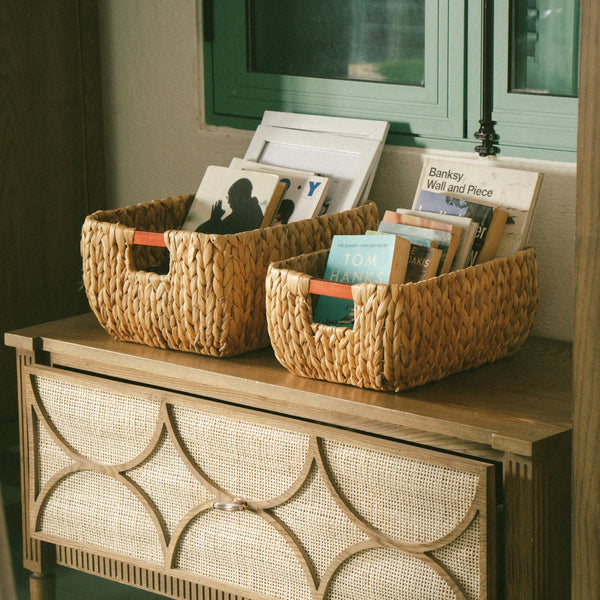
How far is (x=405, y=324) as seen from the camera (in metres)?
1.28

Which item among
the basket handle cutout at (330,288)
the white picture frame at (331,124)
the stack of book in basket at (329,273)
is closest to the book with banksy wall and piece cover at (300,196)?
the stack of book in basket at (329,273)

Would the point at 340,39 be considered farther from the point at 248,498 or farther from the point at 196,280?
the point at 248,498

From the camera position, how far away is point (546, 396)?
134cm

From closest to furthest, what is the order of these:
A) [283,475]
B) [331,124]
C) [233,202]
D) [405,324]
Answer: [405,324] → [283,475] → [233,202] → [331,124]

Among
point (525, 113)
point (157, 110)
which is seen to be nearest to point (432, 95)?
point (525, 113)

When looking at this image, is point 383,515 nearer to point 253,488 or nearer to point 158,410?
point 253,488

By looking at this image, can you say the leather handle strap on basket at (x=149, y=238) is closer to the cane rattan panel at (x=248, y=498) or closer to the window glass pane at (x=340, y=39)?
the cane rattan panel at (x=248, y=498)

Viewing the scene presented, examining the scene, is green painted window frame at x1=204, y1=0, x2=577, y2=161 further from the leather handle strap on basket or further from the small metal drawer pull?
the small metal drawer pull

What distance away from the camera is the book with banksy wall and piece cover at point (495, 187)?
1511mm

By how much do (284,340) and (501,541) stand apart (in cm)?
39

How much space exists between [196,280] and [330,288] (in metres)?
0.23

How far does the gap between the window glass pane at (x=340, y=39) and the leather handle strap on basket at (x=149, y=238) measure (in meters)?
0.50

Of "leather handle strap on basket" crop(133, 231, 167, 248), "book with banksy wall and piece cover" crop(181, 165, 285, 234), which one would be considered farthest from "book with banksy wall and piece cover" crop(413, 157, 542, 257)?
"leather handle strap on basket" crop(133, 231, 167, 248)

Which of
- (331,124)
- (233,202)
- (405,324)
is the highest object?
(331,124)
